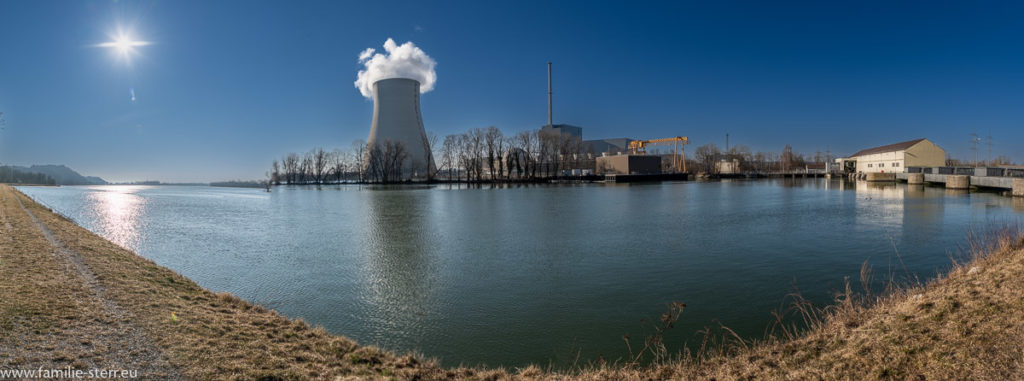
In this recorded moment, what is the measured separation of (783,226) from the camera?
11.5 meters

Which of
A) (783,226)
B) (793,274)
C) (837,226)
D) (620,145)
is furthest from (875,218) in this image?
(620,145)

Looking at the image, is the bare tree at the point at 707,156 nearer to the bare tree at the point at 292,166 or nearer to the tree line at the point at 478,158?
the tree line at the point at 478,158

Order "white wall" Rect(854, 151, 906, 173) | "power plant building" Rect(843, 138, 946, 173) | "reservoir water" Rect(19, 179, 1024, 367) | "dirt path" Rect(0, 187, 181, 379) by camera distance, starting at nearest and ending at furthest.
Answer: "dirt path" Rect(0, 187, 181, 379), "reservoir water" Rect(19, 179, 1024, 367), "power plant building" Rect(843, 138, 946, 173), "white wall" Rect(854, 151, 906, 173)

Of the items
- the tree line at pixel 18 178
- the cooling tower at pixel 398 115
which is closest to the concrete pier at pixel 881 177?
the cooling tower at pixel 398 115

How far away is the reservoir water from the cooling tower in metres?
31.5

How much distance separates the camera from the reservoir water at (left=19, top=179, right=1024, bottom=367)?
172 inches

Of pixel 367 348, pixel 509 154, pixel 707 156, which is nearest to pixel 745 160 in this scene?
pixel 707 156

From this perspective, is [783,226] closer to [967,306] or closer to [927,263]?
[927,263]

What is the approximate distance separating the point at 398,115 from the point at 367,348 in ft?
143

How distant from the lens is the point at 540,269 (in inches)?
275

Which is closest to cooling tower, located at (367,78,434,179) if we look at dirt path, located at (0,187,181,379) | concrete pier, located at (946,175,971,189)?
dirt path, located at (0,187,181,379)

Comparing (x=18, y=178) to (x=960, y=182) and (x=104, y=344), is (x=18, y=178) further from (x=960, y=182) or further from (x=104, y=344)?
(x=960, y=182)

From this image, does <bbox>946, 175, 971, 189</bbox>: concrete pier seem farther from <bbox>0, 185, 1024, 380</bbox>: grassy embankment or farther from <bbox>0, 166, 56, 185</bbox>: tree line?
<bbox>0, 166, 56, 185</bbox>: tree line

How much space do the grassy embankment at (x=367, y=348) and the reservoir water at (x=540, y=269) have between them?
70 cm
